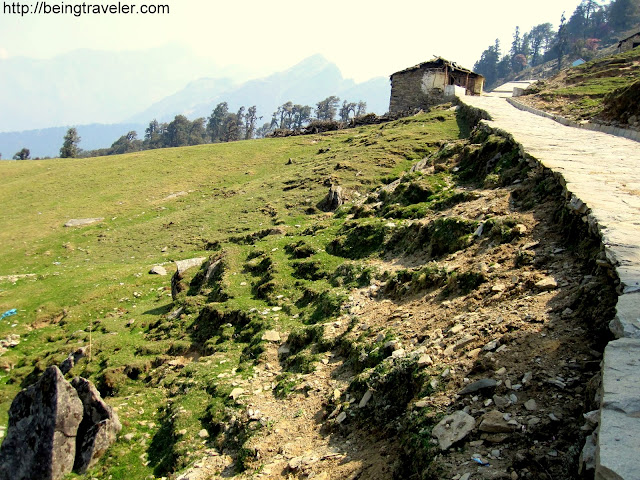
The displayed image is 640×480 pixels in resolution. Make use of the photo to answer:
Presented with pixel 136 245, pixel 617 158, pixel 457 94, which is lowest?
pixel 136 245

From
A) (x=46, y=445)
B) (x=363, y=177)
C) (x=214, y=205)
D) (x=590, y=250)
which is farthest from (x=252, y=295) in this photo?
(x=214, y=205)

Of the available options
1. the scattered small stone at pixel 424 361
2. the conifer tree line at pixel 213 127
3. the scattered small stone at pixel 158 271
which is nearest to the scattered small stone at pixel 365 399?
the scattered small stone at pixel 424 361

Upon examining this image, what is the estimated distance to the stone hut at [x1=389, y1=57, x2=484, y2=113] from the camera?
45438mm

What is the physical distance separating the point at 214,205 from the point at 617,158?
2538cm

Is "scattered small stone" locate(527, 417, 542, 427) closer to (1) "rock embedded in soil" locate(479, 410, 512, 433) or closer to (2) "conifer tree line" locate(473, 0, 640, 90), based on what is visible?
(1) "rock embedded in soil" locate(479, 410, 512, 433)

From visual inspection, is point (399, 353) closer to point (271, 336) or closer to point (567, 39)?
point (271, 336)

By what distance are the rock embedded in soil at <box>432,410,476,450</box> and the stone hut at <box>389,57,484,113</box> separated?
43.8m

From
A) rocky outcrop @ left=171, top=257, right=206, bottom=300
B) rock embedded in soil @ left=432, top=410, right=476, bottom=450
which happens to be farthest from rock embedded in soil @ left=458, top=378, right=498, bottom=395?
rocky outcrop @ left=171, top=257, right=206, bottom=300

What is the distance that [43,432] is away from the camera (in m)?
A: 9.34

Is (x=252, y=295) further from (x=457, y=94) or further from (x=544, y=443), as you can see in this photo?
(x=457, y=94)

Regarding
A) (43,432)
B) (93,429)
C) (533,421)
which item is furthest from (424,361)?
(43,432)

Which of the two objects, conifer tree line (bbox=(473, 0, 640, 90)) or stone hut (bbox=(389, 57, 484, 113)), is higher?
conifer tree line (bbox=(473, 0, 640, 90))

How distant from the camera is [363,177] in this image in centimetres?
2500

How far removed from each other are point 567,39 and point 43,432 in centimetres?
16597
